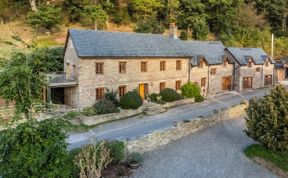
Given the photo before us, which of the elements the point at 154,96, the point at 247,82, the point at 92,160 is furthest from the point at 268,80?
the point at 92,160

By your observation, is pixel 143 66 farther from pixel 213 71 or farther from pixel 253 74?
pixel 253 74

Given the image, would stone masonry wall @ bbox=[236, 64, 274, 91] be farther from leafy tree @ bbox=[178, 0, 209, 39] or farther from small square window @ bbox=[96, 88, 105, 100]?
small square window @ bbox=[96, 88, 105, 100]

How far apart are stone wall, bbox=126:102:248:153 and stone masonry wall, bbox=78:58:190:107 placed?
379 inches

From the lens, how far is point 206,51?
4284 centimetres

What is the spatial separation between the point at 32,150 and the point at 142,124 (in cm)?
1567

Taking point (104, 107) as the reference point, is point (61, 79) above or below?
above

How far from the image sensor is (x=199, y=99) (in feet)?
122

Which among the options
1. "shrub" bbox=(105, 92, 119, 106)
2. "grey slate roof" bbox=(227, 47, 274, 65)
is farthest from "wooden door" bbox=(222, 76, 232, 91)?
"shrub" bbox=(105, 92, 119, 106)

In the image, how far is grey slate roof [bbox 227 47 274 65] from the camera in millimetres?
45406

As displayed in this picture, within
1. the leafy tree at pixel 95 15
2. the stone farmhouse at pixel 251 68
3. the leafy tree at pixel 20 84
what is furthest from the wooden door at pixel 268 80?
the leafy tree at pixel 20 84

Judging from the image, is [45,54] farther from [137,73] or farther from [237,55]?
[237,55]

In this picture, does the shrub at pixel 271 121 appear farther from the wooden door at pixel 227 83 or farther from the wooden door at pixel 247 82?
the wooden door at pixel 247 82

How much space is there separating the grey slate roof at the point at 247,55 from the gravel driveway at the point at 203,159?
2232 cm

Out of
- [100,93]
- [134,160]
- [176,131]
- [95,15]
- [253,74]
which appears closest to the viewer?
[134,160]
